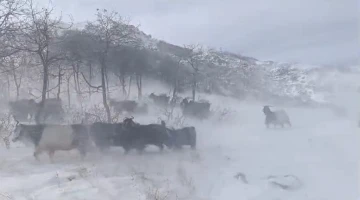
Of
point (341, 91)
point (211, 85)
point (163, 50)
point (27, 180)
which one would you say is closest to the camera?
point (27, 180)

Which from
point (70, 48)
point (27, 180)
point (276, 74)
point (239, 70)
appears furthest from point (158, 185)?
point (276, 74)

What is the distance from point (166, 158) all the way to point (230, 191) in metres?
3.69

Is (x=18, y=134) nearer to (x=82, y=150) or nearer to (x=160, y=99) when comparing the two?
(x=82, y=150)

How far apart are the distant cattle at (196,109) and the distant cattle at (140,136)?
35.0 ft

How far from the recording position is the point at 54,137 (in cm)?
1341

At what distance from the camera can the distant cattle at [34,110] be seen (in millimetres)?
21917

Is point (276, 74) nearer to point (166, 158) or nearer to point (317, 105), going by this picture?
point (317, 105)

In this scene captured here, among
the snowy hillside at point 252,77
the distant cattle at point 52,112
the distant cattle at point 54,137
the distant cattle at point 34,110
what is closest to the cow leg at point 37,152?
the distant cattle at point 54,137

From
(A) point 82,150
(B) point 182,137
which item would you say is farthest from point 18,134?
(B) point 182,137

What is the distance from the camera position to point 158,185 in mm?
11484

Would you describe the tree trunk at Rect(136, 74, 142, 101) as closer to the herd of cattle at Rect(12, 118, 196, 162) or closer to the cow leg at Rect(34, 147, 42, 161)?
the herd of cattle at Rect(12, 118, 196, 162)

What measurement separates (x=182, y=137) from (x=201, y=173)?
341 cm

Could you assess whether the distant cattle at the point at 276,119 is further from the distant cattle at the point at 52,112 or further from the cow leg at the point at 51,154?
the cow leg at the point at 51,154

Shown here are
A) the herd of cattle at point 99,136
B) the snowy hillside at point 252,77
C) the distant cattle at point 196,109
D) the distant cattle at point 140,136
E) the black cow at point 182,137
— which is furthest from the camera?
the snowy hillside at point 252,77
